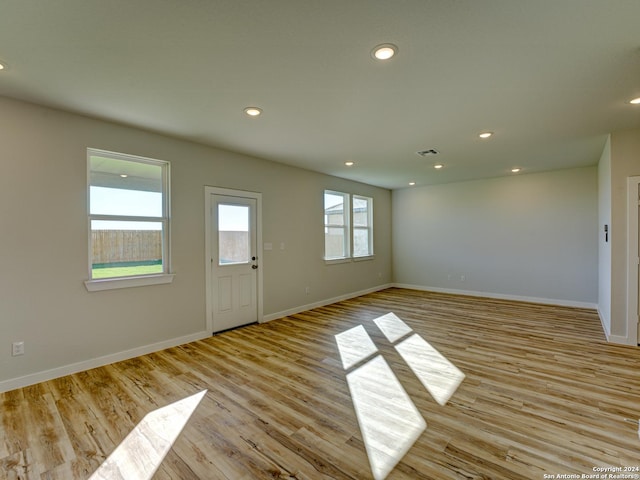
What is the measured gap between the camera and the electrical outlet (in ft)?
9.37

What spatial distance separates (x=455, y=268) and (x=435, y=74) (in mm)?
5729

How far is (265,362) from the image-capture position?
11.3 ft

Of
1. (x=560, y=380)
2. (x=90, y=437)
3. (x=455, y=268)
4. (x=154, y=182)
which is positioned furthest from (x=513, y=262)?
(x=90, y=437)

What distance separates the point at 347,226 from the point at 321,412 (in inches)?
190

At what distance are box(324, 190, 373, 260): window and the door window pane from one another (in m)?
1.96

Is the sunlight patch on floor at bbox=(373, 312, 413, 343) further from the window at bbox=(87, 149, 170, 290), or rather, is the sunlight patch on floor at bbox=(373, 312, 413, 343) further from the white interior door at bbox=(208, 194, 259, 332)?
the window at bbox=(87, 149, 170, 290)

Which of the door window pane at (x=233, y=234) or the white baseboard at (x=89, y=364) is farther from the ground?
the door window pane at (x=233, y=234)

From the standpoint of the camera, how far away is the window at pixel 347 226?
6566 millimetres

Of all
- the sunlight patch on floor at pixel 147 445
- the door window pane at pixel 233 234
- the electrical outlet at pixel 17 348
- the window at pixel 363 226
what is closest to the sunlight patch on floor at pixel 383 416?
the sunlight patch on floor at pixel 147 445

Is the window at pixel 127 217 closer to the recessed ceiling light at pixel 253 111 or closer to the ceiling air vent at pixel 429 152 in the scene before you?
the recessed ceiling light at pixel 253 111

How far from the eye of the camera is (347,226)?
6934 mm

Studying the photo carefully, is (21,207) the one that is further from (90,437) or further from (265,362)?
(265,362)

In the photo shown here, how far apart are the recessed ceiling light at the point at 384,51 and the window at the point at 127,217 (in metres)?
2.94

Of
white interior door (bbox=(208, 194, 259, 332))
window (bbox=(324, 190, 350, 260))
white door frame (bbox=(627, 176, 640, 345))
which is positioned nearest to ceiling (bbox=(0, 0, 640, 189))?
white door frame (bbox=(627, 176, 640, 345))
